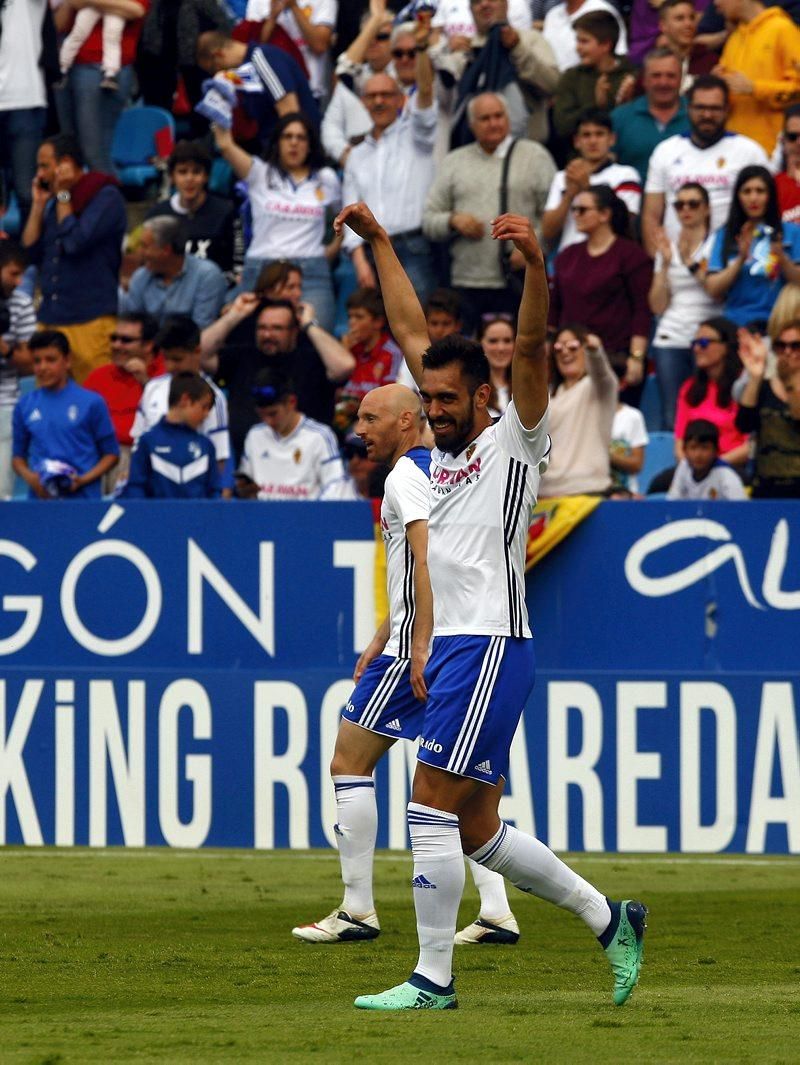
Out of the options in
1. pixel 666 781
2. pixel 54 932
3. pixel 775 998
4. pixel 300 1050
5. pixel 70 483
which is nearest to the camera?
pixel 300 1050

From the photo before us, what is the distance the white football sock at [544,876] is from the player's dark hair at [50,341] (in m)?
7.14

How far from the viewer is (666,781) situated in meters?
11.6

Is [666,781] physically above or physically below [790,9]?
below

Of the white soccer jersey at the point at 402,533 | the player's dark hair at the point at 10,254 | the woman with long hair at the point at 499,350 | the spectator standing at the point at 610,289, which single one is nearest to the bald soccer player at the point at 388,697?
the white soccer jersey at the point at 402,533

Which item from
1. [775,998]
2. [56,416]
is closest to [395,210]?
[56,416]

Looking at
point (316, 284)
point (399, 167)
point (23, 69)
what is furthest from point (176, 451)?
point (23, 69)

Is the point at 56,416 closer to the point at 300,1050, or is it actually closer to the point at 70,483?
the point at 70,483

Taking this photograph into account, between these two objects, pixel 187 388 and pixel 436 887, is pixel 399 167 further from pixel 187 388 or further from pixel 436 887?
pixel 436 887

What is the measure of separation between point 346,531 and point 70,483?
192 cm

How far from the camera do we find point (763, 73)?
14.8 m

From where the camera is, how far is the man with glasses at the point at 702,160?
1395cm

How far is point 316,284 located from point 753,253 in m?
3.20

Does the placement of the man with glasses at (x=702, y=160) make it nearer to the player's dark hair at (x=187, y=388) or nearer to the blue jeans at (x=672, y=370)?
the blue jeans at (x=672, y=370)

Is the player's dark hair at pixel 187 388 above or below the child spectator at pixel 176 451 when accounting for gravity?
above
